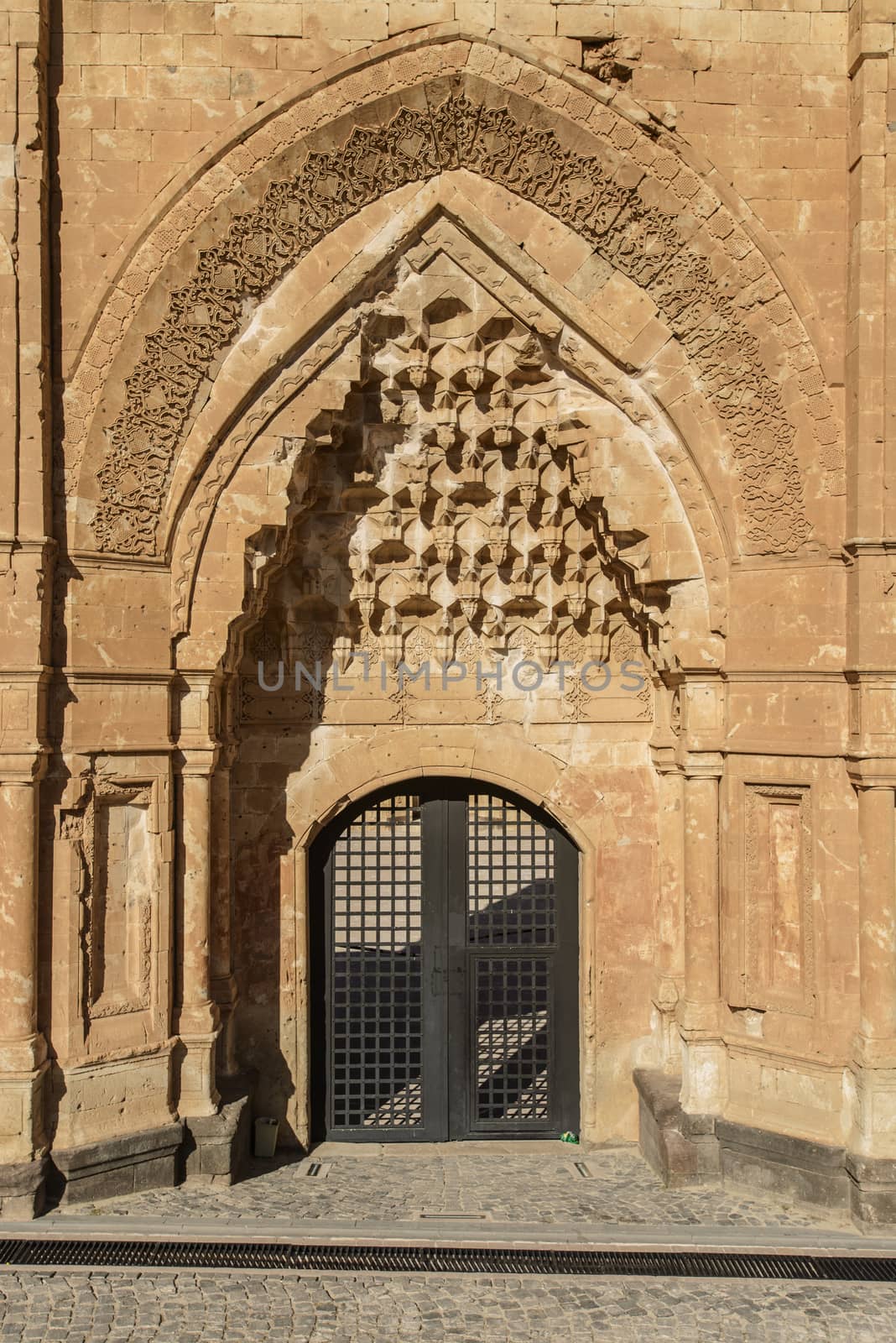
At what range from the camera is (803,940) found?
232 inches

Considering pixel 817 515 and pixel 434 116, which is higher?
pixel 434 116

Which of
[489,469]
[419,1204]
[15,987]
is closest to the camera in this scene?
[15,987]

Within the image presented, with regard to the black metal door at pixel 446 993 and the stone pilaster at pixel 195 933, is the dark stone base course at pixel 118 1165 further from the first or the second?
the black metal door at pixel 446 993

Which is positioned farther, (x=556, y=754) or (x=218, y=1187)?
(x=556, y=754)

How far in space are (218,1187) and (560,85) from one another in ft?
21.0

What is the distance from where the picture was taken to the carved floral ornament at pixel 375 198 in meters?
5.93

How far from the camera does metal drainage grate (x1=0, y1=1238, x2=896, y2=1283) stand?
204 inches

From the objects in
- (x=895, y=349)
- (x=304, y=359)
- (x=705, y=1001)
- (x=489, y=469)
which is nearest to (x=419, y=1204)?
(x=705, y=1001)

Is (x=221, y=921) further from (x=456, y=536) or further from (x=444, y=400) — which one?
(x=444, y=400)

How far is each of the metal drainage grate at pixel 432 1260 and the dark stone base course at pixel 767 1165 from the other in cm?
33

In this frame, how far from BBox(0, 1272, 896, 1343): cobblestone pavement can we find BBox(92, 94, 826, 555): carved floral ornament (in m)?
3.68

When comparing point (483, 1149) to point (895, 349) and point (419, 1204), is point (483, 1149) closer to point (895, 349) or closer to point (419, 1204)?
point (419, 1204)

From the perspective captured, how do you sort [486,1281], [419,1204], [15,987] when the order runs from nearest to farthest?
[486,1281], [15,987], [419,1204]

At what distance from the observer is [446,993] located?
7.20m
